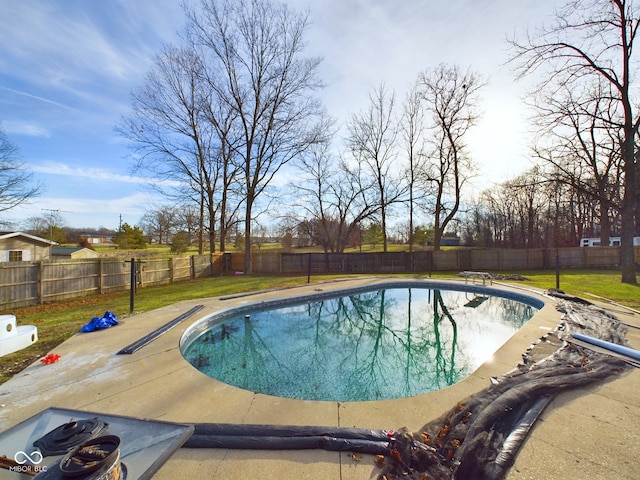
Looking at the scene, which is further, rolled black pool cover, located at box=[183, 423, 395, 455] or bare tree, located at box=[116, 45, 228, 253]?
bare tree, located at box=[116, 45, 228, 253]

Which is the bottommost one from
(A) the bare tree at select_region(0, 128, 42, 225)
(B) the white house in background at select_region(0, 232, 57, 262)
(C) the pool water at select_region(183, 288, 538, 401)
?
(C) the pool water at select_region(183, 288, 538, 401)

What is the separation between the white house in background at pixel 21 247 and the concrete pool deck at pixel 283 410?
602 inches

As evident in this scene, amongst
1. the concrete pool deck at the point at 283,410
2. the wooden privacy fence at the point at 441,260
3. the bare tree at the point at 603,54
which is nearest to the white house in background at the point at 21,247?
the wooden privacy fence at the point at 441,260

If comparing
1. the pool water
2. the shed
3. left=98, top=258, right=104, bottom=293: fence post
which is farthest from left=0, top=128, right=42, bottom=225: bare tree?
the pool water

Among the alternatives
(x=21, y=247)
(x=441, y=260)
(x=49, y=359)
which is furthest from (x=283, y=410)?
(x=21, y=247)

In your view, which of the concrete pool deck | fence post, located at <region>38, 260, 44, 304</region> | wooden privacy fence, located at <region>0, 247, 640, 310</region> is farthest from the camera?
wooden privacy fence, located at <region>0, 247, 640, 310</region>

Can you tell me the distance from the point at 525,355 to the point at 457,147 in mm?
17782

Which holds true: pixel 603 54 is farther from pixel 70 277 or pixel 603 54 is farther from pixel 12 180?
pixel 12 180

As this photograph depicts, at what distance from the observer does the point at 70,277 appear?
9312 mm

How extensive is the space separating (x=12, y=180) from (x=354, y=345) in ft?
64.5

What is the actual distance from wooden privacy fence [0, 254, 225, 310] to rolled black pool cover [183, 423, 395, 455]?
666 cm

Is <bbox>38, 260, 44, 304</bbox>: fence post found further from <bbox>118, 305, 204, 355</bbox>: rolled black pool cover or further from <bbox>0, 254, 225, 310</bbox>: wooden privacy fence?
<bbox>118, 305, 204, 355</bbox>: rolled black pool cover

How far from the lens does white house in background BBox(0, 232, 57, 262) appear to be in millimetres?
14133

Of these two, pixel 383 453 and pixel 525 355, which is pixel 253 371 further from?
pixel 525 355
